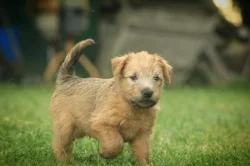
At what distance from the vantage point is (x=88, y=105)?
5.14 meters

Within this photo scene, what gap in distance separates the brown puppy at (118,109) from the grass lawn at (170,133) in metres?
0.24

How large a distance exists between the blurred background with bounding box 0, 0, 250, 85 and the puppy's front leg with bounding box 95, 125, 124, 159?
23.3 ft

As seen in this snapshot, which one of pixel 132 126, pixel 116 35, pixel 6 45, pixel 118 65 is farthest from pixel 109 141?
pixel 6 45

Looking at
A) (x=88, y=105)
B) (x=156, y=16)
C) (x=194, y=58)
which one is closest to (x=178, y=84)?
(x=194, y=58)

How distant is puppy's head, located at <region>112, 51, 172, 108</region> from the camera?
4.66m

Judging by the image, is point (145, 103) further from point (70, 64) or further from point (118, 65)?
point (70, 64)

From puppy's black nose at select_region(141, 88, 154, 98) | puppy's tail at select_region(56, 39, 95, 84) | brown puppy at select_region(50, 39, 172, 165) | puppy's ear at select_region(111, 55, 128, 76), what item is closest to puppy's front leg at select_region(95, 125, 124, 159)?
brown puppy at select_region(50, 39, 172, 165)

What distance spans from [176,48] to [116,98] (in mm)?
8879

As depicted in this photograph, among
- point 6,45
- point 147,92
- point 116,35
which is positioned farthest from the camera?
point 6,45

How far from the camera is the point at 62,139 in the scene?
514cm

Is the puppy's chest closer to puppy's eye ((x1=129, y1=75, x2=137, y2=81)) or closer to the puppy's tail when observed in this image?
puppy's eye ((x1=129, y1=75, x2=137, y2=81))

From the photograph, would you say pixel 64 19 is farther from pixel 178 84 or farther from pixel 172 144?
pixel 172 144

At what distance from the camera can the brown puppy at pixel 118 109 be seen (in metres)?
4.70

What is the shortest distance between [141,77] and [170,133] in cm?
212
